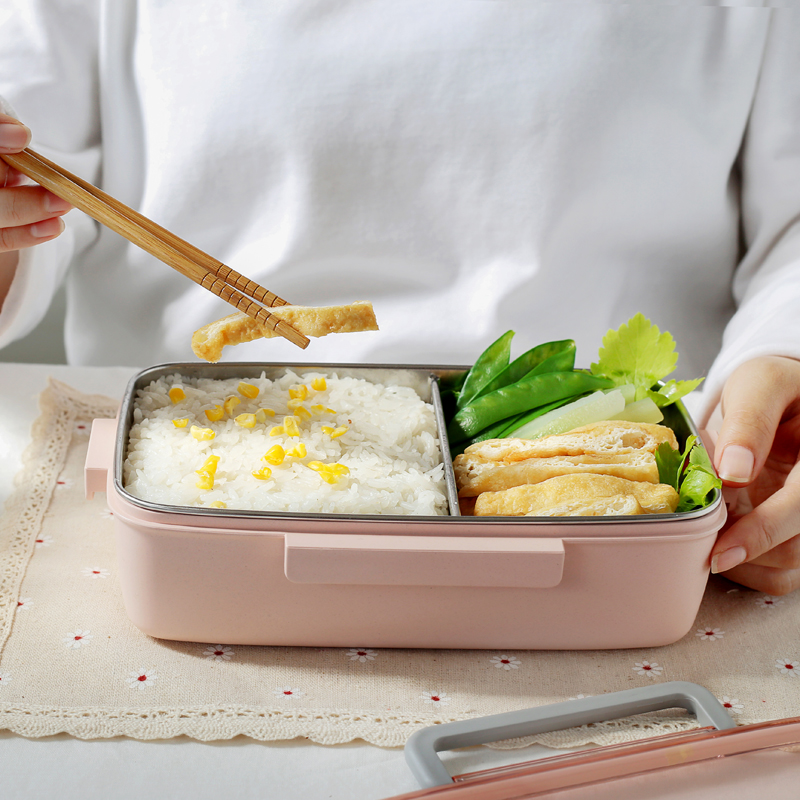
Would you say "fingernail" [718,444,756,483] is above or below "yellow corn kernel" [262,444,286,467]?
above

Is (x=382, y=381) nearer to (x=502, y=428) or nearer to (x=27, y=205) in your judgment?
(x=502, y=428)

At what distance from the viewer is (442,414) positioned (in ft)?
3.83

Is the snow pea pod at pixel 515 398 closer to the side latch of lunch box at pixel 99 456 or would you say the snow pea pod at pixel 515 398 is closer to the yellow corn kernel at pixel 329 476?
the yellow corn kernel at pixel 329 476

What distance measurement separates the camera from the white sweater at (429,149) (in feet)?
5.15

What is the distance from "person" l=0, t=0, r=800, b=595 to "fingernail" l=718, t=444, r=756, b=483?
54cm

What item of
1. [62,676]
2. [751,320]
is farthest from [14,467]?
[751,320]

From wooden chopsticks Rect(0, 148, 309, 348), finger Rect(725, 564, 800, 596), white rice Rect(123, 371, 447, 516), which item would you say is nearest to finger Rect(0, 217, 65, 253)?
wooden chopsticks Rect(0, 148, 309, 348)

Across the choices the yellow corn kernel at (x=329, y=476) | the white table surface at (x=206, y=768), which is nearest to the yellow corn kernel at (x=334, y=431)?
the yellow corn kernel at (x=329, y=476)

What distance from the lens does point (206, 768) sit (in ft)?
2.64

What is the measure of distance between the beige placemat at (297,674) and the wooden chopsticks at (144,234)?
42 centimetres

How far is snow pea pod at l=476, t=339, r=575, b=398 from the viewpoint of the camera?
1.24m

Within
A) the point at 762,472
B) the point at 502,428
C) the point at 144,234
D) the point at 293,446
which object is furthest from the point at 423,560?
the point at 762,472

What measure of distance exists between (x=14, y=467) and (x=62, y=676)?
50 centimetres

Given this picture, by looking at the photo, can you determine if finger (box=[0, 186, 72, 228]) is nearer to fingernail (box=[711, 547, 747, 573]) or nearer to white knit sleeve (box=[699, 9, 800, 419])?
fingernail (box=[711, 547, 747, 573])
